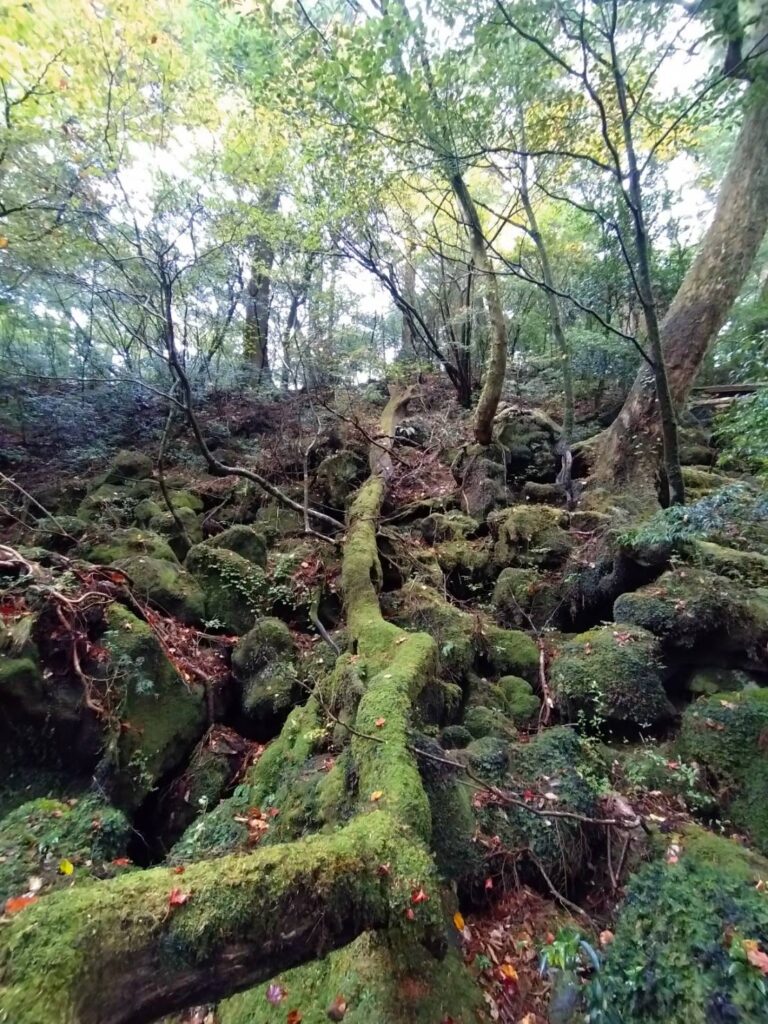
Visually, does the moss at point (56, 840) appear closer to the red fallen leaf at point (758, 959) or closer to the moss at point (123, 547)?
the moss at point (123, 547)

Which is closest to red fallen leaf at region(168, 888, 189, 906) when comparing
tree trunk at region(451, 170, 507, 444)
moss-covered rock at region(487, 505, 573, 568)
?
moss-covered rock at region(487, 505, 573, 568)

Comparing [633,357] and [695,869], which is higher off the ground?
[633,357]

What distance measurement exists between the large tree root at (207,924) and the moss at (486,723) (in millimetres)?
1889

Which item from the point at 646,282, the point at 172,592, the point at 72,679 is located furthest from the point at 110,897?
the point at 646,282

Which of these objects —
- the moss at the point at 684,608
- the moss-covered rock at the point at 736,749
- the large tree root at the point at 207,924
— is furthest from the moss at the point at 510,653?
the large tree root at the point at 207,924

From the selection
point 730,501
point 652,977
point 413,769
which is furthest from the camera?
point 730,501

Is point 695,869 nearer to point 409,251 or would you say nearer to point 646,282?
point 646,282

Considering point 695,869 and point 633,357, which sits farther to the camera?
point 633,357

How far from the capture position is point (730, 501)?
4363 millimetres

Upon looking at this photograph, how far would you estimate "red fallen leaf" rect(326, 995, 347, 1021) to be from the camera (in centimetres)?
257

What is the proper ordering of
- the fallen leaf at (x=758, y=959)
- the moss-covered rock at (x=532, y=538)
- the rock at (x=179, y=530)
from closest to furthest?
the fallen leaf at (x=758, y=959)
the moss-covered rock at (x=532, y=538)
the rock at (x=179, y=530)

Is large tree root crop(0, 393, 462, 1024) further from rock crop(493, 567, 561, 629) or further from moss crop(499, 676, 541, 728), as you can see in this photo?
rock crop(493, 567, 561, 629)

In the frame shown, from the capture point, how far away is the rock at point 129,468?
32.9 feet

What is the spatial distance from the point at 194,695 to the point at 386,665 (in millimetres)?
2019
